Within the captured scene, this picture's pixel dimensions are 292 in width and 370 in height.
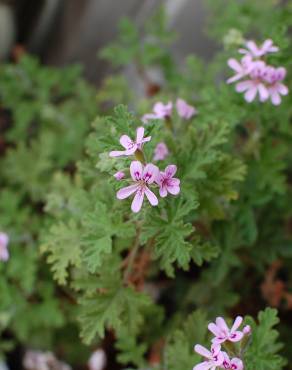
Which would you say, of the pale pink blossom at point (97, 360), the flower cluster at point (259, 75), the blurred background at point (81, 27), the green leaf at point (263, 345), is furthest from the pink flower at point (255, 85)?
the blurred background at point (81, 27)

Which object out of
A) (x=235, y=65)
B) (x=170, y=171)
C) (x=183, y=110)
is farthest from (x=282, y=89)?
(x=170, y=171)

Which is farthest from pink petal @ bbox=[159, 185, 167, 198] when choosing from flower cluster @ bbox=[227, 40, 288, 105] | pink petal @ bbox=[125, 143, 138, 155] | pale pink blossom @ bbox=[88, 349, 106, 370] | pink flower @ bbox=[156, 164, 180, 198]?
pale pink blossom @ bbox=[88, 349, 106, 370]

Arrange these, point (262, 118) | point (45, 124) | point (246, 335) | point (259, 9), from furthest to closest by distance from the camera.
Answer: point (45, 124), point (259, 9), point (262, 118), point (246, 335)

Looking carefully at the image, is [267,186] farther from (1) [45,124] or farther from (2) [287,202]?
(1) [45,124]

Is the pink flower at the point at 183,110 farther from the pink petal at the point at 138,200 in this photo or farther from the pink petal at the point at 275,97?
the pink petal at the point at 138,200

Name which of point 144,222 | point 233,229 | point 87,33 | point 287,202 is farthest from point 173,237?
point 87,33

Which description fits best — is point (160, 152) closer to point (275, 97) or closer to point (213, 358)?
point (275, 97)
